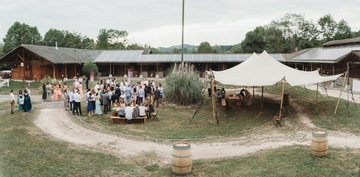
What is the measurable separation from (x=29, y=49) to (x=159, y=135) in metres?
24.5

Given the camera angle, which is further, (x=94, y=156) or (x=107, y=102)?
(x=107, y=102)

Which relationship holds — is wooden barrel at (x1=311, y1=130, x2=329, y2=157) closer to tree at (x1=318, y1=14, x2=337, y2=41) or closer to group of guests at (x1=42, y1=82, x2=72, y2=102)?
group of guests at (x1=42, y1=82, x2=72, y2=102)

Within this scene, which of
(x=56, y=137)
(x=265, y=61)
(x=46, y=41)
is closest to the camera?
(x=56, y=137)

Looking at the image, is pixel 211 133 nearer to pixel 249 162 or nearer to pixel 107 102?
pixel 249 162

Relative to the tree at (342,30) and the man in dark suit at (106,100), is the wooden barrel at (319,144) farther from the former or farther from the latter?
the tree at (342,30)

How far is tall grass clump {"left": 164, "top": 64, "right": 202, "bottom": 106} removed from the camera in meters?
19.6

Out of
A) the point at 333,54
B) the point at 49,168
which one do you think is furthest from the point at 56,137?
the point at 333,54

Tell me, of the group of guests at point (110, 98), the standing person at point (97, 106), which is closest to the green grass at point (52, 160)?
the group of guests at point (110, 98)

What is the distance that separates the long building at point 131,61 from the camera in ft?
101

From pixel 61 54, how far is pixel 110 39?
40567mm

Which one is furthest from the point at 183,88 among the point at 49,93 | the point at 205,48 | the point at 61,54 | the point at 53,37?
the point at 53,37

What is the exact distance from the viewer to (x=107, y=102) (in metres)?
16.8

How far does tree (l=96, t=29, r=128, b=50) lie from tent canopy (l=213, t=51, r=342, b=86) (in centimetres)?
5739

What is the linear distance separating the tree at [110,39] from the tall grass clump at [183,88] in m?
54.2
